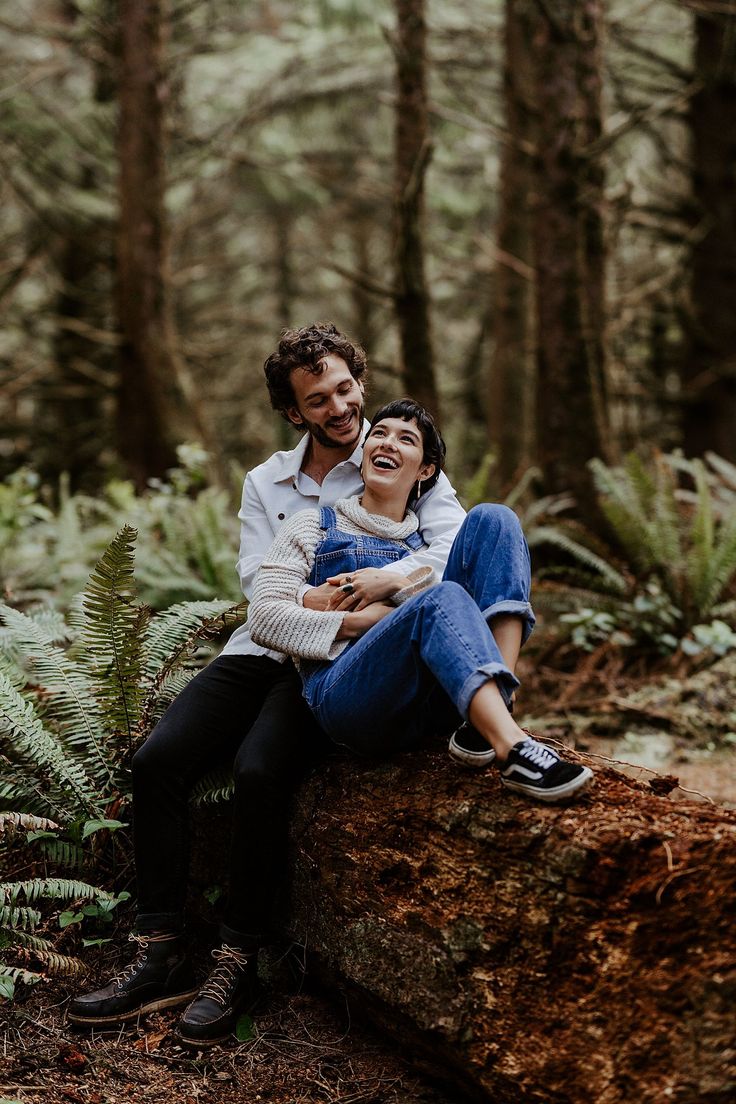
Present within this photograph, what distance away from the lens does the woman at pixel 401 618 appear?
2.38m

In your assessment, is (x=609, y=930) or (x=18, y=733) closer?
(x=609, y=930)

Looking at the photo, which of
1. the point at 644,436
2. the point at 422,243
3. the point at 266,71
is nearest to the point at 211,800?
the point at 422,243

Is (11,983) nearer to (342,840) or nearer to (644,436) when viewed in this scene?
(342,840)

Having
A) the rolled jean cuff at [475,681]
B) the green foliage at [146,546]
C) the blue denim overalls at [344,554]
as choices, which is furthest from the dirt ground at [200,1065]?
the green foliage at [146,546]

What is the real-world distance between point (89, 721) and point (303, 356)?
156cm

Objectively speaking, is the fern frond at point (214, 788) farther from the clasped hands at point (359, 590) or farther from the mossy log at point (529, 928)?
the clasped hands at point (359, 590)

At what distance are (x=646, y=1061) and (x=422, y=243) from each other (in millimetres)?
5486

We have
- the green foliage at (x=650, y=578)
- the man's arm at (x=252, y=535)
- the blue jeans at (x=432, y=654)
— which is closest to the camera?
the blue jeans at (x=432, y=654)

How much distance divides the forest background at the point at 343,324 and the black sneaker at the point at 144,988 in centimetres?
15

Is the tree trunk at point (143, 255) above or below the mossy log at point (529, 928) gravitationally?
above

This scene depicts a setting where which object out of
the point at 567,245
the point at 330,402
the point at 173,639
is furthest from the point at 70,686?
the point at 567,245

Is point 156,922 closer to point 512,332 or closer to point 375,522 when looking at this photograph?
point 375,522

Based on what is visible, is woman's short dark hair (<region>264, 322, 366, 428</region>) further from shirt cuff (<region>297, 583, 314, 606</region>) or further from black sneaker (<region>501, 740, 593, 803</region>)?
black sneaker (<region>501, 740, 593, 803</region>)

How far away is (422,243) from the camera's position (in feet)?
20.9
